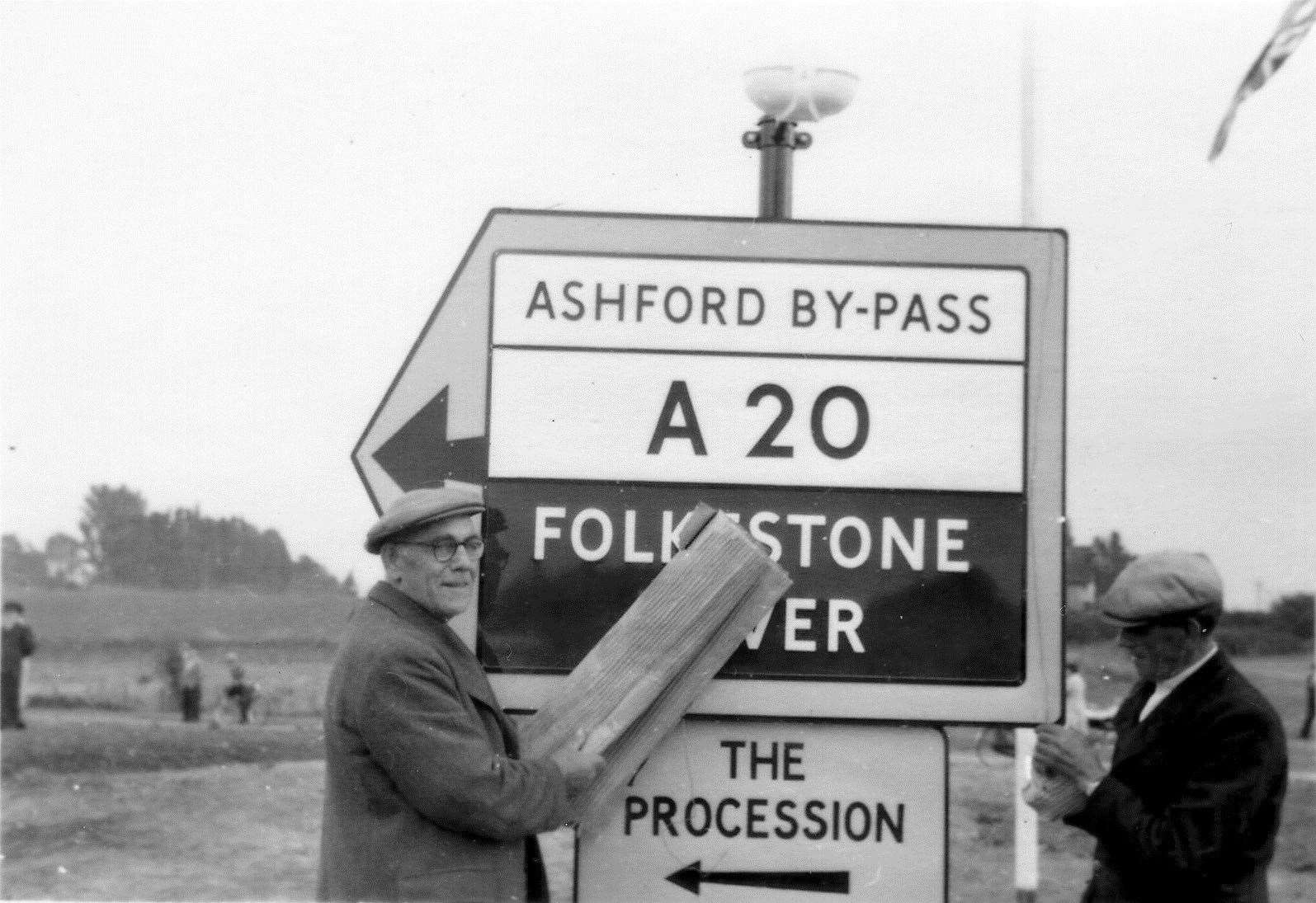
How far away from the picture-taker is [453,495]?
239 cm

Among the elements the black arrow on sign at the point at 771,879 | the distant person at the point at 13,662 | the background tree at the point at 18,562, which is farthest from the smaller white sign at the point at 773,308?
the distant person at the point at 13,662

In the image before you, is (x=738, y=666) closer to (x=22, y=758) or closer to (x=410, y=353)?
(x=410, y=353)

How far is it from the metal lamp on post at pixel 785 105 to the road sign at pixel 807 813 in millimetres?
920

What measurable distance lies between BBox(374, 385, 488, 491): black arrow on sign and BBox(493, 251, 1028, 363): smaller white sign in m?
0.16

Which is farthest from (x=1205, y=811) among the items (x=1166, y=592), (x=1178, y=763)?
(x=1166, y=592)

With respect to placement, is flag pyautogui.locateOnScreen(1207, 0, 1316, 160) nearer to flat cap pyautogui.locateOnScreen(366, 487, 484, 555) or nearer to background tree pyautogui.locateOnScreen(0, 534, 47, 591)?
flat cap pyautogui.locateOnScreen(366, 487, 484, 555)

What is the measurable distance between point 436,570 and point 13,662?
254 inches

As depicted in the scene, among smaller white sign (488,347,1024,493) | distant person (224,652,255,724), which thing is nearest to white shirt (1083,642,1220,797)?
smaller white sign (488,347,1024,493)

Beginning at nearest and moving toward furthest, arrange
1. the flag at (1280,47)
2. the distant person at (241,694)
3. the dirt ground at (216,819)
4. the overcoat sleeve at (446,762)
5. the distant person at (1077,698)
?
the overcoat sleeve at (446,762)
the flag at (1280,47)
the dirt ground at (216,819)
the distant person at (1077,698)
the distant person at (241,694)

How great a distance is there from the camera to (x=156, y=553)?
21.5 feet

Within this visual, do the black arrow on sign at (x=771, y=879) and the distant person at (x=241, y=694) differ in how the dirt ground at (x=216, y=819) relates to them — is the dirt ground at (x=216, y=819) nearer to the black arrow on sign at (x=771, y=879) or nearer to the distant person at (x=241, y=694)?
the distant person at (x=241, y=694)

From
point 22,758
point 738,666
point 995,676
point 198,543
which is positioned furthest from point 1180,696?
point 22,758

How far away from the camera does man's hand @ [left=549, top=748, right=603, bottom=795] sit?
2.30 m

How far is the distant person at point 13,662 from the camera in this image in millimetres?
7734
